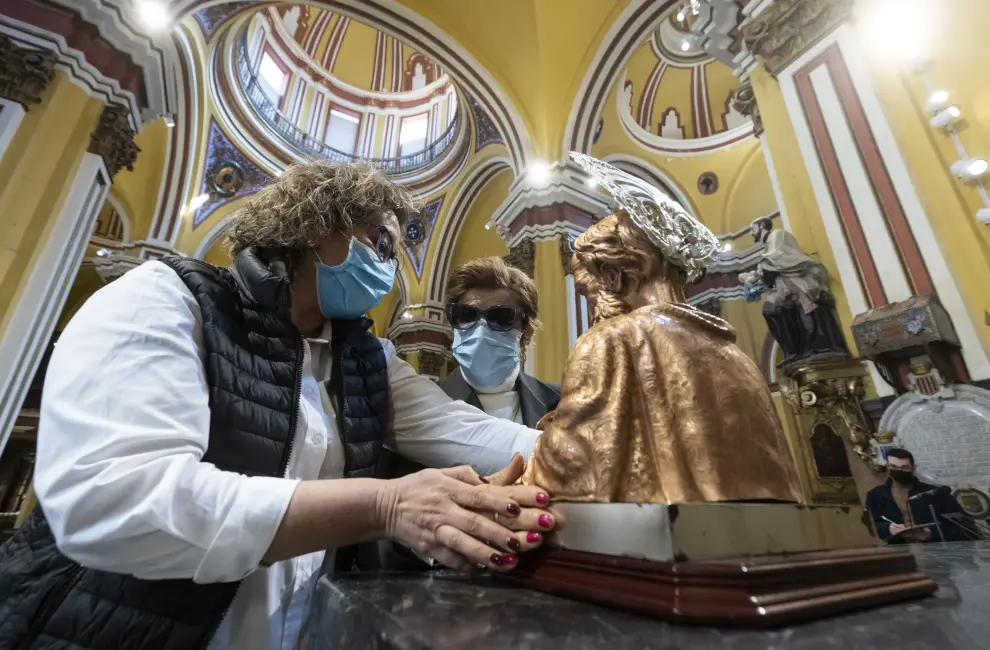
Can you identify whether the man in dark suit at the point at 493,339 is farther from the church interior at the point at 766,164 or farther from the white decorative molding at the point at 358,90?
the white decorative molding at the point at 358,90

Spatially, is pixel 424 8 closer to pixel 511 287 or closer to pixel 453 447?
pixel 511 287

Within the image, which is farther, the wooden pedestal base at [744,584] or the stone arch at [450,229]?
the stone arch at [450,229]

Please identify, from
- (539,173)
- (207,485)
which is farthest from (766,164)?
(207,485)

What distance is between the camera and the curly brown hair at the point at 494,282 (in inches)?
74.4

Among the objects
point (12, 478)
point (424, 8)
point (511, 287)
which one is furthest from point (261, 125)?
point (511, 287)

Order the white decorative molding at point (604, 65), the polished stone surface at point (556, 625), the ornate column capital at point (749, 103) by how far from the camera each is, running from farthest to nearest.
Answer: the white decorative molding at point (604, 65) < the ornate column capital at point (749, 103) < the polished stone surface at point (556, 625)

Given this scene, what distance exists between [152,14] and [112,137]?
0.93m

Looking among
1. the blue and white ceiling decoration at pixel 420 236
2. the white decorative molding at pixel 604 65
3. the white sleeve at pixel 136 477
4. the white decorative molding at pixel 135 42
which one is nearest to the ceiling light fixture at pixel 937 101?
the white sleeve at pixel 136 477

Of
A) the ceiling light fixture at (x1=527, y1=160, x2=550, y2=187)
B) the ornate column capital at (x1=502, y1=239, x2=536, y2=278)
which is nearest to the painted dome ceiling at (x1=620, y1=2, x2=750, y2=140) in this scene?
the ceiling light fixture at (x1=527, y1=160, x2=550, y2=187)

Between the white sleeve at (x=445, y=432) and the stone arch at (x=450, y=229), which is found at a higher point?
the stone arch at (x=450, y=229)

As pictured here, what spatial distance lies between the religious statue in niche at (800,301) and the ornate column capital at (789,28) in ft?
3.75

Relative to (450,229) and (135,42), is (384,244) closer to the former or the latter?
(135,42)

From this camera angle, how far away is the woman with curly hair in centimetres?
60

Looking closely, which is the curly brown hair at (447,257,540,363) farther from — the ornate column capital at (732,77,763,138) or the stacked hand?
the ornate column capital at (732,77,763,138)
